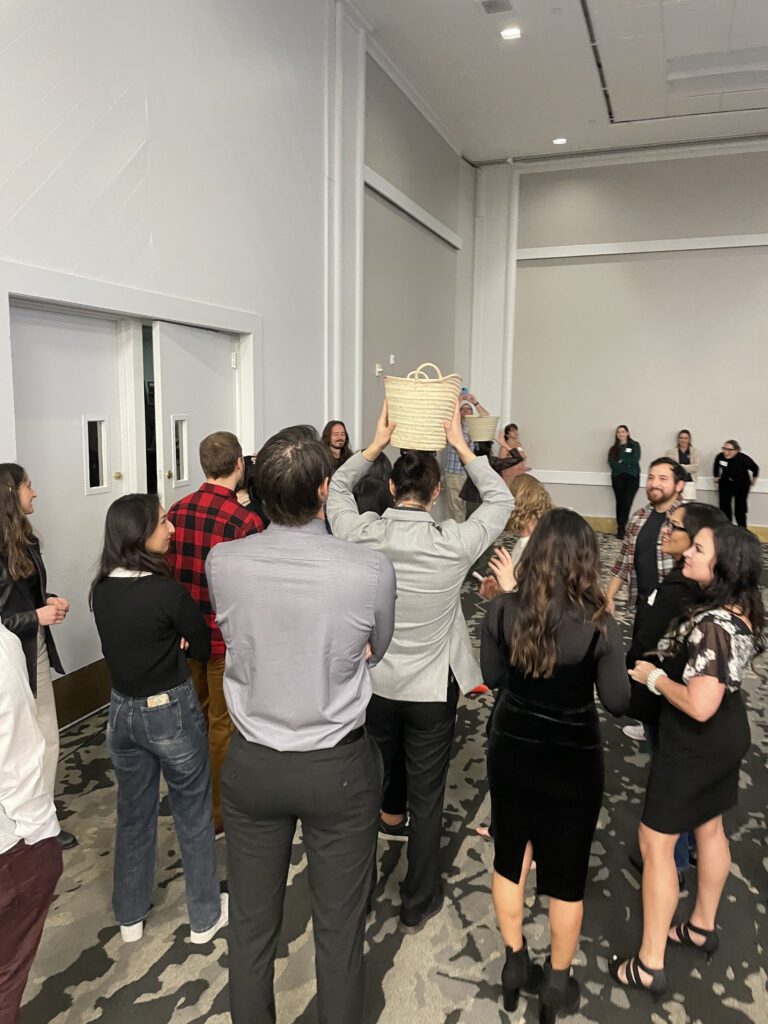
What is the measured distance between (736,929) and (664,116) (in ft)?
28.8

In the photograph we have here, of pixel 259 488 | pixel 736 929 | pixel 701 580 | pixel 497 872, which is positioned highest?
pixel 259 488

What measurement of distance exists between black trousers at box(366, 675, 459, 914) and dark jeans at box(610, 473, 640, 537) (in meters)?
8.03

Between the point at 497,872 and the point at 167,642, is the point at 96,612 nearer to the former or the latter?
the point at 167,642

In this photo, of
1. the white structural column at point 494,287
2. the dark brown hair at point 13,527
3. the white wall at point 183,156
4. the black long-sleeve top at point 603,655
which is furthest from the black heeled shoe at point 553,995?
the white structural column at point 494,287

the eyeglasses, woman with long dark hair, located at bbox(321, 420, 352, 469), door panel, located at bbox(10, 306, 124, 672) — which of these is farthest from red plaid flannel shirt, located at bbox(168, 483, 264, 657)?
woman with long dark hair, located at bbox(321, 420, 352, 469)

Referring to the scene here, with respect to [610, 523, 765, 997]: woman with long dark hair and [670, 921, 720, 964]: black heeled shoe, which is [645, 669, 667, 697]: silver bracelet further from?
[670, 921, 720, 964]: black heeled shoe

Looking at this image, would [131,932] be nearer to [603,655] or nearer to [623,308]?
[603,655]

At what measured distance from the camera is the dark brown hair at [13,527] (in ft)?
8.10

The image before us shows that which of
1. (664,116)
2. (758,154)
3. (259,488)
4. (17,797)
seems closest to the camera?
(17,797)

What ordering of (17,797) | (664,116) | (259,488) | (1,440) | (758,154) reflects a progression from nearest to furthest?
1. (17,797)
2. (259,488)
3. (1,440)
4. (664,116)
5. (758,154)

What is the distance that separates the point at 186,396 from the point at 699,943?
12.5 feet

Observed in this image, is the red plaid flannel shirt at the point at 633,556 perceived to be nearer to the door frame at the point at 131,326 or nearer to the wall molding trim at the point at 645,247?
the door frame at the point at 131,326

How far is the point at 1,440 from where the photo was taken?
3156 millimetres

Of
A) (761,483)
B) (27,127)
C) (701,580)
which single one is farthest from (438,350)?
(701,580)
